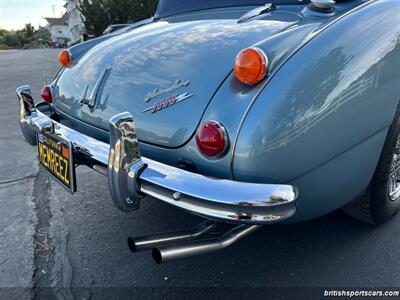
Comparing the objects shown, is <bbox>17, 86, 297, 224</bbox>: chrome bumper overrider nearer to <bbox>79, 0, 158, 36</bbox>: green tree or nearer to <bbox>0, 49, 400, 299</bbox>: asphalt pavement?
<bbox>0, 49, 400, 299</bbox>: asphalt pavement

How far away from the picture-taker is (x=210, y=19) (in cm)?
250

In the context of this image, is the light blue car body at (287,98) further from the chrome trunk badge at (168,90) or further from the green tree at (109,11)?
the green tree at (109,11)

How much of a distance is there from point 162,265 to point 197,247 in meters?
0.79

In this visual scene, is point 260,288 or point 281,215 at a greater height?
point 281,215

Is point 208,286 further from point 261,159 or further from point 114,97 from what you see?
point 114,97

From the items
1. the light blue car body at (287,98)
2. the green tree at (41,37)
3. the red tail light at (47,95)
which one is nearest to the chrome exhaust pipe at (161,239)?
Answer: the light blue car body at (287,98)

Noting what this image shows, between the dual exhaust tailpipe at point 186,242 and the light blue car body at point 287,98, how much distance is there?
266 millimetres

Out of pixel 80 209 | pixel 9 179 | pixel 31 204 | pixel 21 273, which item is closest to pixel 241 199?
pixel 21 273

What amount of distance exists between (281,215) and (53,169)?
143 cm

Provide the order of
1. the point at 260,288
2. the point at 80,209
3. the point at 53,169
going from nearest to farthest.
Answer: the point at 260,288 → the point at 53,169 → the point at 80,209

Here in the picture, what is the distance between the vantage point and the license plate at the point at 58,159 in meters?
2.16

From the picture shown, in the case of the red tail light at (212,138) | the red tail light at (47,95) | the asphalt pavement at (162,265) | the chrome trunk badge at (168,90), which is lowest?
the asphalt pavement at (162,265)

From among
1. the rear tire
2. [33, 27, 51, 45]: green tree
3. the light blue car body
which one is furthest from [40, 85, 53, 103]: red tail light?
[33, 27, 51, 45]: green tree

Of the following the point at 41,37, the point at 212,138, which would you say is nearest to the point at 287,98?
the point at 212,138
